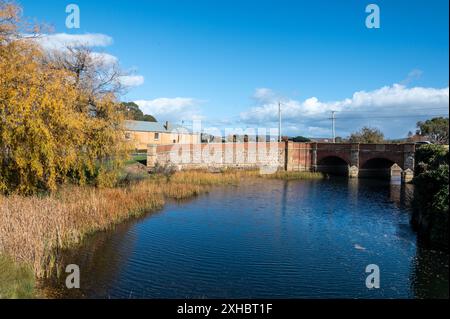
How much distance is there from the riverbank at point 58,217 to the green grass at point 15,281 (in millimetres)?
49

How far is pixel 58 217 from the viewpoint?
48.7 feet

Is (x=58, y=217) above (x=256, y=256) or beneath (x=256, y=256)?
above

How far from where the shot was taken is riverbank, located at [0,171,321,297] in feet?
38.3

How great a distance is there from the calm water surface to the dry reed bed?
73 cm

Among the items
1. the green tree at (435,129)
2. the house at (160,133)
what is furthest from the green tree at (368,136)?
the house at (160,133)

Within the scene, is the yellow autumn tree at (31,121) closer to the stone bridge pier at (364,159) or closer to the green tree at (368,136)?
the stone bridge pier at (364,159)

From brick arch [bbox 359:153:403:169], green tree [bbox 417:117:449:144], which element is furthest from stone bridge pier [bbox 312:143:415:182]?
green tree [bbox 417:117:449:144]

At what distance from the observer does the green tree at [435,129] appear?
197 feet

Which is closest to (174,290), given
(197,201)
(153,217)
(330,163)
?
Result: (153,217)

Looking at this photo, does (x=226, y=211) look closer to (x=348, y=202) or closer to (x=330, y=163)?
(x=348, y=202)

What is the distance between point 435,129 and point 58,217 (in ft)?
214

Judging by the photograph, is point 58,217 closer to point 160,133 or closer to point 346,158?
point 346,158

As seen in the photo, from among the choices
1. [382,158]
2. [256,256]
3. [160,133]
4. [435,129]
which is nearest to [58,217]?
[256,256]

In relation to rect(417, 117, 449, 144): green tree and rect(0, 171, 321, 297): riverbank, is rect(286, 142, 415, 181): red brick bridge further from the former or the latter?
rect(0, 171, 321, 297): riverbank
